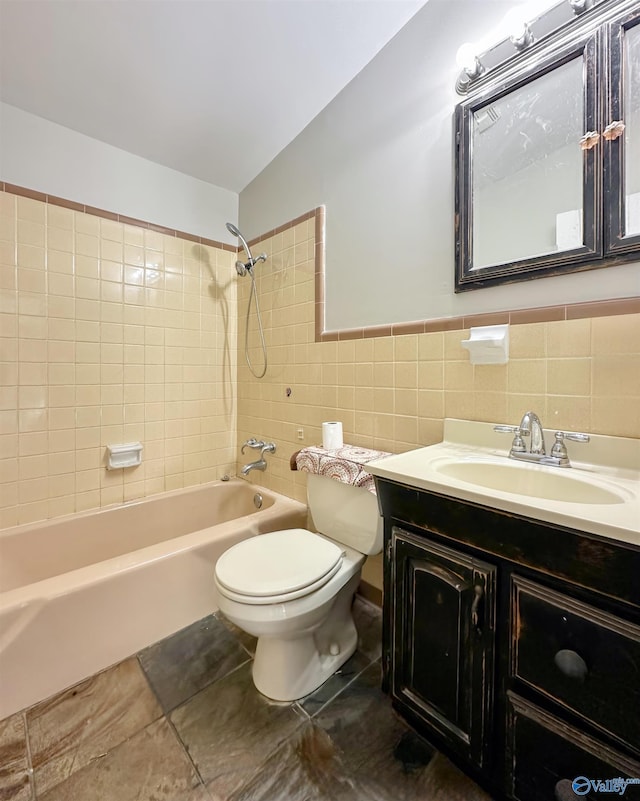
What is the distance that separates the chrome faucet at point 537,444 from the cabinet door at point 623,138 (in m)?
0.52

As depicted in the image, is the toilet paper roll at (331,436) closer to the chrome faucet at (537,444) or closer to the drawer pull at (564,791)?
the chrome faucet at (537,444)

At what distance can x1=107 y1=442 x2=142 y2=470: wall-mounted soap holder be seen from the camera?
1.92 metres

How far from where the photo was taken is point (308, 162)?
1.84 meters

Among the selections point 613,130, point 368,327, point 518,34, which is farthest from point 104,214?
point 613,130

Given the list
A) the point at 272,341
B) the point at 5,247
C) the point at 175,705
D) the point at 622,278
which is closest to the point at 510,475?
the point at 622,278

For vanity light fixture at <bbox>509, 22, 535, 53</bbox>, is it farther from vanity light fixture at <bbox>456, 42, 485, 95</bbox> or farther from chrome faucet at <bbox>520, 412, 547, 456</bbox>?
chrome faucet at <bbox>520, 412, 547, 456</bbox>

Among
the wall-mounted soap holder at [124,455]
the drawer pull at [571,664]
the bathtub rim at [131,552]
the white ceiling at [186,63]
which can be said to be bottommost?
the bathtub rim at [131,552]

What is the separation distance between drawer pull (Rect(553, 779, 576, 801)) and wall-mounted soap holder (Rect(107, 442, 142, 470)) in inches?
82.3

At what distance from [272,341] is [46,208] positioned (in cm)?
131

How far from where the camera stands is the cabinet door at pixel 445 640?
81 cm

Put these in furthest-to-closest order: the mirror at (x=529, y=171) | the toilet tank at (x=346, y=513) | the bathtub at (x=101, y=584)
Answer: the toilet tank at (x=346, y=513) < the bathtub at (x=101, y=584) < the mirror at (x=529, y=171)

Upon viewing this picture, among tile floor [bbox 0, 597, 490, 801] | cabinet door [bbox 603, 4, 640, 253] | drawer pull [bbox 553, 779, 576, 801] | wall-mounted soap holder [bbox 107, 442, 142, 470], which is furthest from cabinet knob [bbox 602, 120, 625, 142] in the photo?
wall-mounted soap holder [bbox 107, 442, 142, 470]

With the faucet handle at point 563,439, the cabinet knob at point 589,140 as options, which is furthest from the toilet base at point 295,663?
the cabinet knob at point 589,140

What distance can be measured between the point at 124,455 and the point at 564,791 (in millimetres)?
2125
